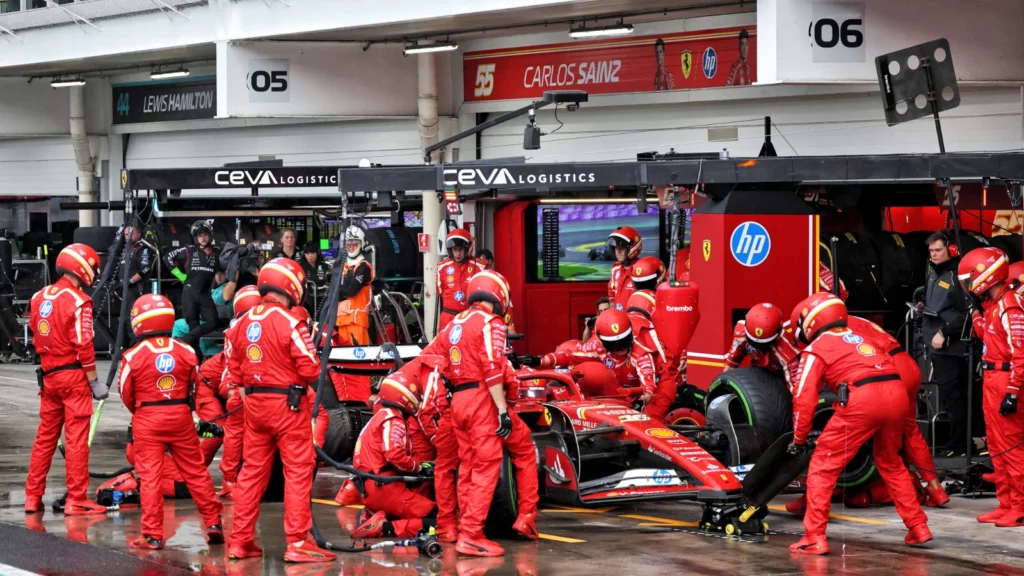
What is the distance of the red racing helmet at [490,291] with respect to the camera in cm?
988

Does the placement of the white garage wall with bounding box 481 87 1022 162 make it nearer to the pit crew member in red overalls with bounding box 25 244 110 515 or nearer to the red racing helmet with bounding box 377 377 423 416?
the pit crew member in red overalls with bounding box 25 244 110 515

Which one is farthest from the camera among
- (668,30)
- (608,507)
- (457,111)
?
(457,111)

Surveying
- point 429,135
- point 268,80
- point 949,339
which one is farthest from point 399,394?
point 429,135

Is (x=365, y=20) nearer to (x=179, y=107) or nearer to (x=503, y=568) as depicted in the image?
(x=179, y=107)

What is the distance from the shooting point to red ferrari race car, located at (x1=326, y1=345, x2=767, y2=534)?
33.4 ft

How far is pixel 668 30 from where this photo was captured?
19453mm

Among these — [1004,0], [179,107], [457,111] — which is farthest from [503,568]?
[179,107]

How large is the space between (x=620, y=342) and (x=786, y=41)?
4.17 meters

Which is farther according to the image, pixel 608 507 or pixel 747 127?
pixel 747 127

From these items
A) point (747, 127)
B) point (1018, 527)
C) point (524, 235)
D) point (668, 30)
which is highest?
point (668, 30)

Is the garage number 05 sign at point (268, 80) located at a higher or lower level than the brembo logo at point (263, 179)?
higher

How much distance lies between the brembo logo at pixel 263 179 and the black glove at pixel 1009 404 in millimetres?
7771

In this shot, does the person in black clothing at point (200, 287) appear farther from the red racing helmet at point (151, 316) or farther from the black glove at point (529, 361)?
the red racing helmet at point (151, 316)

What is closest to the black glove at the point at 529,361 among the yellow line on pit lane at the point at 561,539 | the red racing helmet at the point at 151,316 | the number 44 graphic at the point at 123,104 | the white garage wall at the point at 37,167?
the yellow line on pit lane at the point at 561,539
